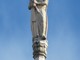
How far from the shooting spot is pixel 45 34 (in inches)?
1315

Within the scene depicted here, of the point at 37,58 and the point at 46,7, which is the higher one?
the point at 46,7

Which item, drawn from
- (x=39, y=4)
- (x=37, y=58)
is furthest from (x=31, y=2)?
(x=37, y=58)

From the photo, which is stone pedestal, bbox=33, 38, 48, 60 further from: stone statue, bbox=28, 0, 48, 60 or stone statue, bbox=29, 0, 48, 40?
stone statue, bbox=29, 0, 48, 40

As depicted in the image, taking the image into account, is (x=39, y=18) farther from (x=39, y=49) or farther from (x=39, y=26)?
(x=39, y=49)

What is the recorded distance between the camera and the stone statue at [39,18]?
109 ft

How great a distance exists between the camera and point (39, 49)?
108ft

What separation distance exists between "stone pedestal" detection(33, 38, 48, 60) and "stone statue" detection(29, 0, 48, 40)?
10.3 inches

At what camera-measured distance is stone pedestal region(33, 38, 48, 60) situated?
1291 inches

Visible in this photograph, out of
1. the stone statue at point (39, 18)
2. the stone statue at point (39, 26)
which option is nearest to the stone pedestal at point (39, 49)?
the stone statue at point (39, 26)

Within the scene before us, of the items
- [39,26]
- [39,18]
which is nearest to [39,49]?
[39,26]

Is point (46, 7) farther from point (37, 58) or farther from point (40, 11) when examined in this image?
point (37, 58)

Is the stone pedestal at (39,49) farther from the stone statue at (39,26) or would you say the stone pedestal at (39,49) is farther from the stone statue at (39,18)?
the stone statue at (39,18)

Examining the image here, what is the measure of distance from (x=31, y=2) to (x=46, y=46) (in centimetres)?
241

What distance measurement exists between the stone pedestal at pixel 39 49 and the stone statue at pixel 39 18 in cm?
26
